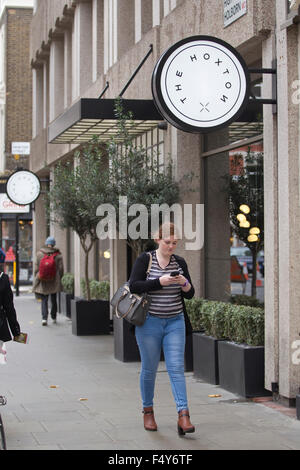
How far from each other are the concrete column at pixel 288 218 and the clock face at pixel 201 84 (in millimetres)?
456

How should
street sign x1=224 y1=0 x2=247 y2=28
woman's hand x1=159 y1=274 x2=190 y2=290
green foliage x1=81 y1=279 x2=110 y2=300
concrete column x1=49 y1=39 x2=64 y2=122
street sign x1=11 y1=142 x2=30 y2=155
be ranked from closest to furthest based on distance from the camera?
woman's hand x1=159 y1=274 x2=190 y2=290
street sign x1=224 y1=0 x2=247 y2=28
green foliage x1=81 y1=279 x2=110 y2=300
concrete column x1=49 y1=39 x2=64 y2=122
street sign x1=11 y1=142 x2=30 y2=155

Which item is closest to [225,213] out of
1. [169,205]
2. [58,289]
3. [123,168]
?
[169,205]

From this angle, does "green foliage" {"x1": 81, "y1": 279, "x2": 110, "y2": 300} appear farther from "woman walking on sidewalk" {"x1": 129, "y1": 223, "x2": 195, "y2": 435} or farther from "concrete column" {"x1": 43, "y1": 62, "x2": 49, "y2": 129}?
"concrete column" {"x1": 43, "y1": 62, "x2": 49, "y2": 129}

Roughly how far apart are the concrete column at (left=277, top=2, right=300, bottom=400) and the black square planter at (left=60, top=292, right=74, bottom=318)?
10.7m

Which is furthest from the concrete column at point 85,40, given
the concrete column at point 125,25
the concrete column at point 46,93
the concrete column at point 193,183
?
the concrete column at point 193,183

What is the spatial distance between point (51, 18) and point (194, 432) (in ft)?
53.4

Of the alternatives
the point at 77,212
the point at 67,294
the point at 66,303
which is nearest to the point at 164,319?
the point at 77,212

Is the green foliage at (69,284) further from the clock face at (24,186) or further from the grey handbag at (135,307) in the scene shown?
the grey handbag at (135,307)

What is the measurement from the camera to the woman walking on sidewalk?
652 centimetres

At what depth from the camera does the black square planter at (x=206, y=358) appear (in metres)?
A: 8.96

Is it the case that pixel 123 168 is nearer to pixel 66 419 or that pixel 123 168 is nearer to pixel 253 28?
pixel 253 28

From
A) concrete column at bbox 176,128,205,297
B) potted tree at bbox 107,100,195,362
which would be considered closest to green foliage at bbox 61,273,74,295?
potted tree at bbox 107,100,195,362

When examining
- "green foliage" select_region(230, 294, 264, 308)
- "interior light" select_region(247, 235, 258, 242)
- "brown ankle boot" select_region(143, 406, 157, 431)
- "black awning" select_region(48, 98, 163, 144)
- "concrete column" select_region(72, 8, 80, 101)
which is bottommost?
"brown ankle boot" select_region(143, 406, 157, 431)

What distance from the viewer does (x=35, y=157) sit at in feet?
79.0
